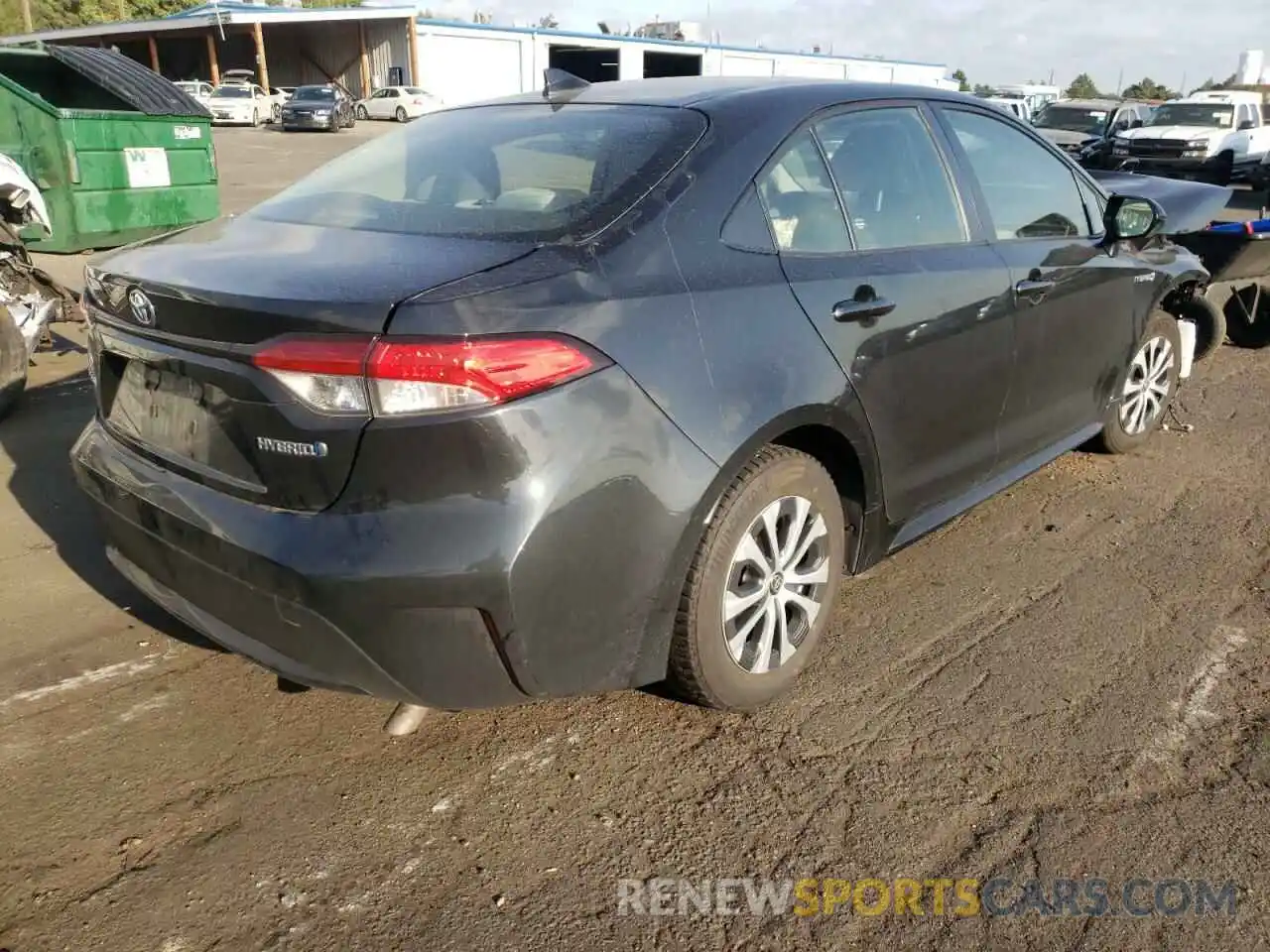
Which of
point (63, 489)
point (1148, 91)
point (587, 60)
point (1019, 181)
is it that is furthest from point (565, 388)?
point (1148, 91)

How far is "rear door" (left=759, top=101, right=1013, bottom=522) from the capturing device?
2.91m

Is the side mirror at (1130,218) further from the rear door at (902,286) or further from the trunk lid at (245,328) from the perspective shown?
the trunk lid at (245,328)

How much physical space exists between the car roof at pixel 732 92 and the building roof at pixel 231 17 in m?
43.4

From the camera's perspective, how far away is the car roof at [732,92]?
9.95 ft

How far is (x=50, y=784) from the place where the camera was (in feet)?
8.50

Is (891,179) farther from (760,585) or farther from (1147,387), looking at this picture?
(1147,387)

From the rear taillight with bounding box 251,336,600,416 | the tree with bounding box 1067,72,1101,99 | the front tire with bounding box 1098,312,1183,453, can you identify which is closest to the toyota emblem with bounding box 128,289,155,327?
the rear taillight with bounding box 251,336,600,416

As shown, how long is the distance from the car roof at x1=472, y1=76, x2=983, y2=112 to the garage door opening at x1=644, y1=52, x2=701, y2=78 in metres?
49.7

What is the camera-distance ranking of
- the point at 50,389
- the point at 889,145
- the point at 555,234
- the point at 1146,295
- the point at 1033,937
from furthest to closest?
the point at 50,389 → the point at 1146,295 → the point at 889,145 → the point at 555,234 → the point at 1033,937

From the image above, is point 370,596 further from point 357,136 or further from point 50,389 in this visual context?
point 357,136

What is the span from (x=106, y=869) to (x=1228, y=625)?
3422mm

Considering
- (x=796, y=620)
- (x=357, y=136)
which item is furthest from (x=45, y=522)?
(x=357, y=136)

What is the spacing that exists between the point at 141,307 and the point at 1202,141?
70.9 feet

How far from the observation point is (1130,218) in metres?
4.22
